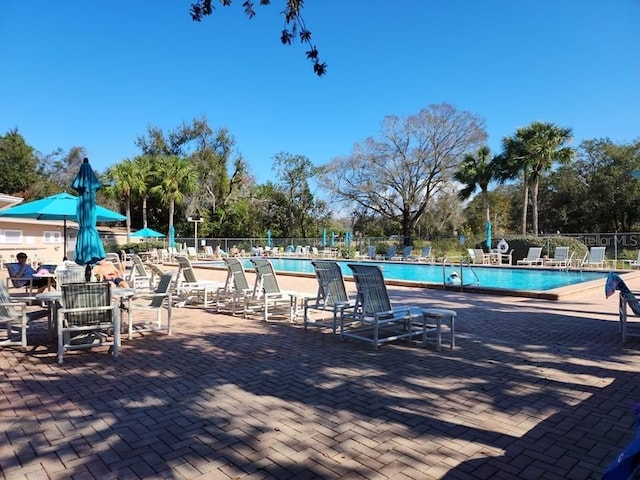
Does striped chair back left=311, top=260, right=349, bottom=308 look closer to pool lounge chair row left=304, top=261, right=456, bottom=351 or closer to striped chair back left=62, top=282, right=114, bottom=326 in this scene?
pool lounge chair row left=304, top=261, right=456, bottom=351

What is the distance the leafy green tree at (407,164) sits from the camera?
31.9 metres

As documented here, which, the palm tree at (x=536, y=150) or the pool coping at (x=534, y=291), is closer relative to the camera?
the pool coping at (x=534, y=291)

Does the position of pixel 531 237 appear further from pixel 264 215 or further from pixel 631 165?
pixel 264 215

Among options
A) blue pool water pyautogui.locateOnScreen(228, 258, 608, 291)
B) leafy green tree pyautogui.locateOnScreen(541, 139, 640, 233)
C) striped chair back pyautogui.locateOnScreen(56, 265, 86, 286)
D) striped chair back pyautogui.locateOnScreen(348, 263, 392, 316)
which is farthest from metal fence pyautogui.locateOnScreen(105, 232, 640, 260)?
striped chair back pyautogui.locateOnScreen(56, 265, 86, 286)

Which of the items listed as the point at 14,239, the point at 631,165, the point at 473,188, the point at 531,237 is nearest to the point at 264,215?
the point at 473,188

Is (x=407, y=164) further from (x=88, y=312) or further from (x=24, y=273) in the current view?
(x=88, y=312)

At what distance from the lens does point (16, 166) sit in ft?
111

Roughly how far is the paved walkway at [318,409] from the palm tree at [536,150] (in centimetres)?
2053

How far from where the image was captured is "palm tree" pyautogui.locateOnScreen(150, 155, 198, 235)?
31.0 metres

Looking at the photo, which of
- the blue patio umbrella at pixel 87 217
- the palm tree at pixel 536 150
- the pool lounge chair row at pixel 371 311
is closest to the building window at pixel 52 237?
the blue patio umbrella at pixel 87 217

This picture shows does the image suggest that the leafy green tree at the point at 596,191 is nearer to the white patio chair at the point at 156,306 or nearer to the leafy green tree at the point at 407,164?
the leafy green tree at the point at 407,164

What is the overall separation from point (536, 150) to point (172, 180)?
23.8m

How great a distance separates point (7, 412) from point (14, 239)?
21305 millimetres

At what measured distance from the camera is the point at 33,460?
2.54m
